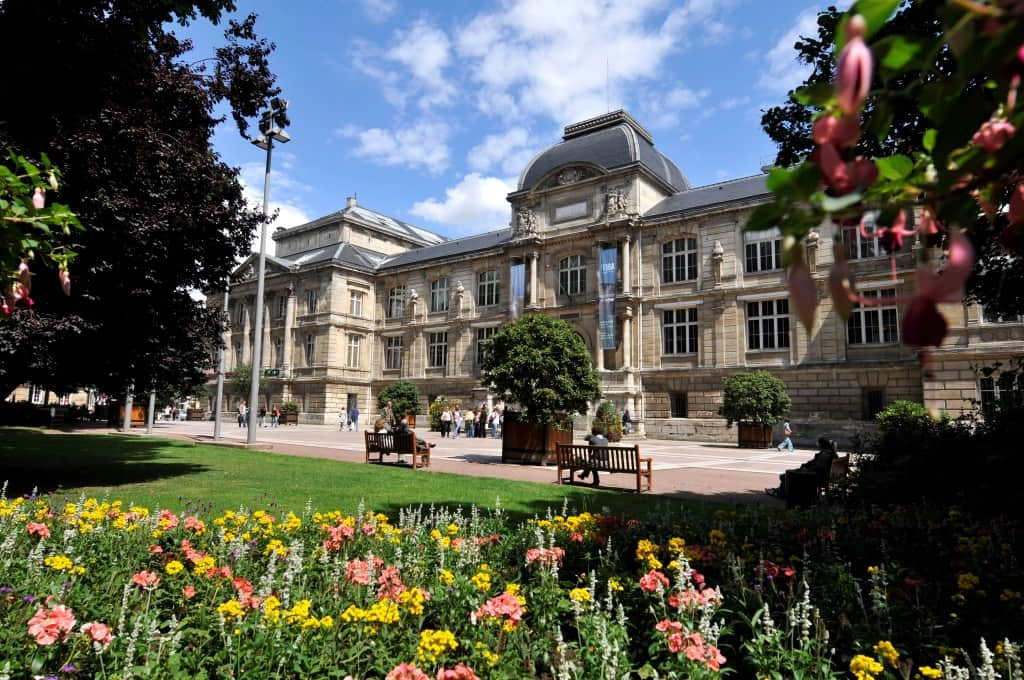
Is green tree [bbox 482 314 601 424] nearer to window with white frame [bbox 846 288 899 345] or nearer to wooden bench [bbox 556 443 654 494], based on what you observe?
wooden bench [bbox 556 443 654 494]

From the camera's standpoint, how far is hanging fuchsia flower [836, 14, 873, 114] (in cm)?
89

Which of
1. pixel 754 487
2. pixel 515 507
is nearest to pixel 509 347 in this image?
pixel 754 487

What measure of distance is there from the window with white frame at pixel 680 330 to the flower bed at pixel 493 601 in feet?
86.0

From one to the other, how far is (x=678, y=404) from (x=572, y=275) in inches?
402

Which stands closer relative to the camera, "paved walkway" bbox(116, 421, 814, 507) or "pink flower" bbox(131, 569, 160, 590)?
"pink flower" bbox(131, 569, 160, 590)

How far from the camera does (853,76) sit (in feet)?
2.96

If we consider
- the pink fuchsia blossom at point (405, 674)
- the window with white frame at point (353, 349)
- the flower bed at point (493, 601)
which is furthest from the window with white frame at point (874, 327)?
the window with white frame at point (353, 349)

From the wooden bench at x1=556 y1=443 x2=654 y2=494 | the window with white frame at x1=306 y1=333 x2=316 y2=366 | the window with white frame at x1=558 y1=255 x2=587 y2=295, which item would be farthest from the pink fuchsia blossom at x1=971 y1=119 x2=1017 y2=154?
the window with white frame at x1=306 y1=333 x2=316 y2=366

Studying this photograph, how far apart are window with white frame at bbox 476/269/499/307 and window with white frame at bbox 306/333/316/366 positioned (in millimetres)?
14266

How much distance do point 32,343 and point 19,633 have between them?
667cm

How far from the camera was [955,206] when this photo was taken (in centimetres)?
112

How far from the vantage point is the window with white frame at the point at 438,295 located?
1697 inches

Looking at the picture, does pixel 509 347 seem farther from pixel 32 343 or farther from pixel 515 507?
pixel 32 343

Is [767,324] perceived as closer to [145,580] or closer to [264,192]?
[264,192]
